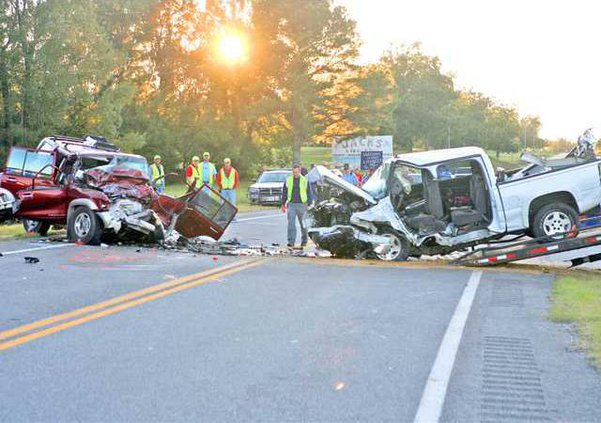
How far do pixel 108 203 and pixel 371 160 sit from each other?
75.4 feet

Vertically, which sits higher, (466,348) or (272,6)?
(272,6)

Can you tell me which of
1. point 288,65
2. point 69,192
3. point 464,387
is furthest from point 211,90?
point 464,387

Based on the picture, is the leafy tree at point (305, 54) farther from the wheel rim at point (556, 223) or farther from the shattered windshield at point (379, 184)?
the wheel rim at point (556, 223)

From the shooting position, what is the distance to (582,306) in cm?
827

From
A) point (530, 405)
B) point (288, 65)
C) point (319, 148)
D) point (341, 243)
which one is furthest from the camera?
point (319, 148)

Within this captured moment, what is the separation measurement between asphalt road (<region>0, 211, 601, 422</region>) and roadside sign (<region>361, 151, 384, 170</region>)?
82.5 feet

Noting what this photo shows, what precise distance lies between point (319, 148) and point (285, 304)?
4572 inches

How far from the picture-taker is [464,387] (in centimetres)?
510

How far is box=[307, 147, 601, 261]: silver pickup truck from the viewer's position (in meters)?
12.2

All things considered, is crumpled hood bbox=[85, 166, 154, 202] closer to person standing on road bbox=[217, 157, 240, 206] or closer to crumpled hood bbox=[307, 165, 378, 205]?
crumpled hood bbox=[307, 165, 378, 205]

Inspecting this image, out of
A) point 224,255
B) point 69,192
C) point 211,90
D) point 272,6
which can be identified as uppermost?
point 272,6

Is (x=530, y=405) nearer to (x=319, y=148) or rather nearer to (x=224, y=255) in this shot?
(x=224, y=255)

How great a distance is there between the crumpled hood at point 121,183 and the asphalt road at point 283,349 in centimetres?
414

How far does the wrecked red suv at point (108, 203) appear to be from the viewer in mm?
14266
